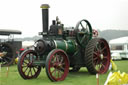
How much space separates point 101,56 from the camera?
9.05 metres

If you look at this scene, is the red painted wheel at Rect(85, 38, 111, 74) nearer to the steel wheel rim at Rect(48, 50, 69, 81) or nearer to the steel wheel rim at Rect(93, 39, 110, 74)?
the steel wheel rim at Rect(93, 39, 110, 74)

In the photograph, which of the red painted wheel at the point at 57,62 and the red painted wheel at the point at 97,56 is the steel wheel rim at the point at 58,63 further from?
the red painted wheel at the point at 97,56

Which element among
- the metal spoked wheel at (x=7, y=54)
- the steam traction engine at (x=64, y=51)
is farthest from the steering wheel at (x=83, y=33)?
the metal spoked wheel at (x=7, y=54)

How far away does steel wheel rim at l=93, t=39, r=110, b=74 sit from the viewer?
354 inches

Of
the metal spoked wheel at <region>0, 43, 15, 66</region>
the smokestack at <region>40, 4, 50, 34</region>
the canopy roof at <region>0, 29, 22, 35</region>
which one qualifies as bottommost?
the metal spoked wheel at <region>0, 43, 15, 66</region>

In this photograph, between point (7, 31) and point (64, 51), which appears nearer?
point (64, 51)

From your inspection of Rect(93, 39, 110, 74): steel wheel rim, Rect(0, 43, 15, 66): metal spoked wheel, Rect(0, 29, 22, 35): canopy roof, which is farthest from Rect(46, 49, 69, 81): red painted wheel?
Rect(0, 29, 22, 35): canopy roof

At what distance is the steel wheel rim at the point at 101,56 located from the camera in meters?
8.98

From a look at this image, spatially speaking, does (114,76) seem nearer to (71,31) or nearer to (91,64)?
(91,64)

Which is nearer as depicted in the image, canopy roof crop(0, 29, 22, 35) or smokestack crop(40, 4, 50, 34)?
smokestack crop(40, 4, 50, 34)

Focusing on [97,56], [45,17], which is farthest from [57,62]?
[97,56]

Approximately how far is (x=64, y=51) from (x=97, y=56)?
1.63 meters

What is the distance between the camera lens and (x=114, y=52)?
18.9 metres

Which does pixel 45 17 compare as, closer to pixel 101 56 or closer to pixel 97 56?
pixel 97 56
